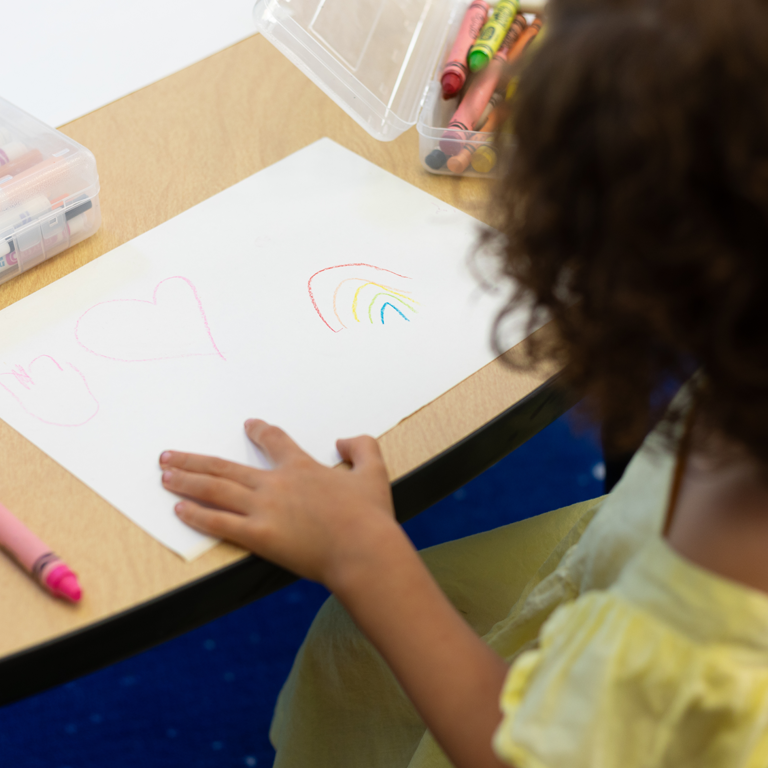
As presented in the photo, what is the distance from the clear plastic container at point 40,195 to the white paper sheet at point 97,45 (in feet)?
0.49

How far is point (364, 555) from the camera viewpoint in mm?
472

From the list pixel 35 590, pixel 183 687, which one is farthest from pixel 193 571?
pixel 183 687

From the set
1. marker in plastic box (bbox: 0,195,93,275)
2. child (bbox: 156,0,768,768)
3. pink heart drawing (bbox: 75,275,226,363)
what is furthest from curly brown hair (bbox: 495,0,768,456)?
marker in plastic box (bbox: 0,195,93,275)

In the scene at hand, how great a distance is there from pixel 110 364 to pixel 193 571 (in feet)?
0.57

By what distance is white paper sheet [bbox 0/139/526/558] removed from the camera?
510 millimetres

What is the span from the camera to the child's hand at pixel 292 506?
46cm

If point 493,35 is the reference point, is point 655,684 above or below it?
below

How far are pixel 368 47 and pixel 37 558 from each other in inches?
21.8

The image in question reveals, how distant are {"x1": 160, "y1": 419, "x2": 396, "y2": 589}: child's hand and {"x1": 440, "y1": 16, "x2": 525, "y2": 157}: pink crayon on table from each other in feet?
1.09

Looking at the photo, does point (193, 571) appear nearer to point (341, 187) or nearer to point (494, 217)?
point (494, 217)

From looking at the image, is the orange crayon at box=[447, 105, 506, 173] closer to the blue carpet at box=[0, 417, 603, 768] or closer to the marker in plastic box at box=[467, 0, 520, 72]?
the marker in plastic box at box=[467, 0, 520, 72]

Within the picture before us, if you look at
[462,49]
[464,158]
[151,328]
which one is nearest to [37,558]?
[151,328]

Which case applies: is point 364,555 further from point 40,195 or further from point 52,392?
point 40,195

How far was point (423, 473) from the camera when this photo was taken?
1.67ft
